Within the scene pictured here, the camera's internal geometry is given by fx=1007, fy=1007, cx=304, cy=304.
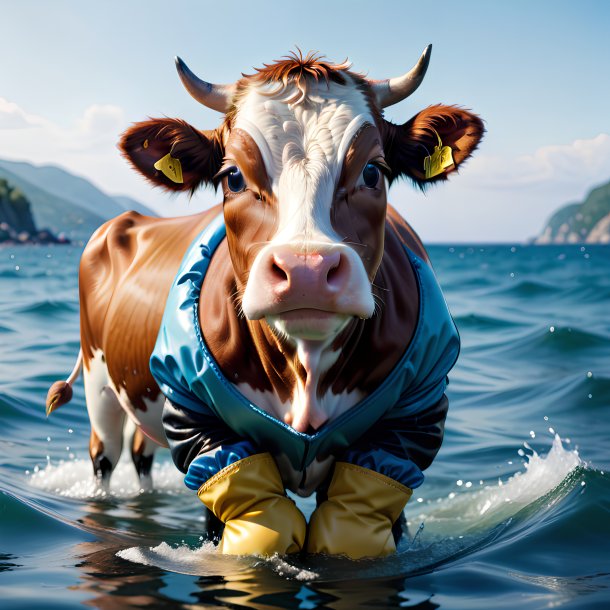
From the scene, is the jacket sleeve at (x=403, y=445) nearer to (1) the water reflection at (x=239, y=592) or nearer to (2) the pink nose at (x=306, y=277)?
(1) the water reflection at (x=239, y=592)

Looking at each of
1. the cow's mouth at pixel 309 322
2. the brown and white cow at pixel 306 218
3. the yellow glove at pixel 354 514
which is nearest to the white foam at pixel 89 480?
the brown and white cow at pixel 306 218

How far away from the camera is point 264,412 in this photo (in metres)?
4.41

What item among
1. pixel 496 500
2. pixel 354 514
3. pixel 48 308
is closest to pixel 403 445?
pixel 354 514

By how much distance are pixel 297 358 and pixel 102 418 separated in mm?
2618

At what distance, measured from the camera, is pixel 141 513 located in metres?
6.41

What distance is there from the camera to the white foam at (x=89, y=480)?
688 cm

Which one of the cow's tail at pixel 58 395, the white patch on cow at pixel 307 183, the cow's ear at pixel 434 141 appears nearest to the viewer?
the white patch on cow at pixel 307 183

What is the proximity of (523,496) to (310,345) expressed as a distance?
9.04 ft

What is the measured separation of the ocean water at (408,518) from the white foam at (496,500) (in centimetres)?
2

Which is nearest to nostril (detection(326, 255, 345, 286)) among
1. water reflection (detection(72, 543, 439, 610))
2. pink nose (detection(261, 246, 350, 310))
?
pink nose (detection(261, 246, 350, 310))

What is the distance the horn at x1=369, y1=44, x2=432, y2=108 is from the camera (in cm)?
440

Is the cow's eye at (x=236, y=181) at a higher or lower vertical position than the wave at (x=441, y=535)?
higher

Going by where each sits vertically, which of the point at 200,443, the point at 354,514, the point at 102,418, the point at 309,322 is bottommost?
the point at 354,514

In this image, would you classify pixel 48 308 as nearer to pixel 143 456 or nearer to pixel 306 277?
pixel 143 456
